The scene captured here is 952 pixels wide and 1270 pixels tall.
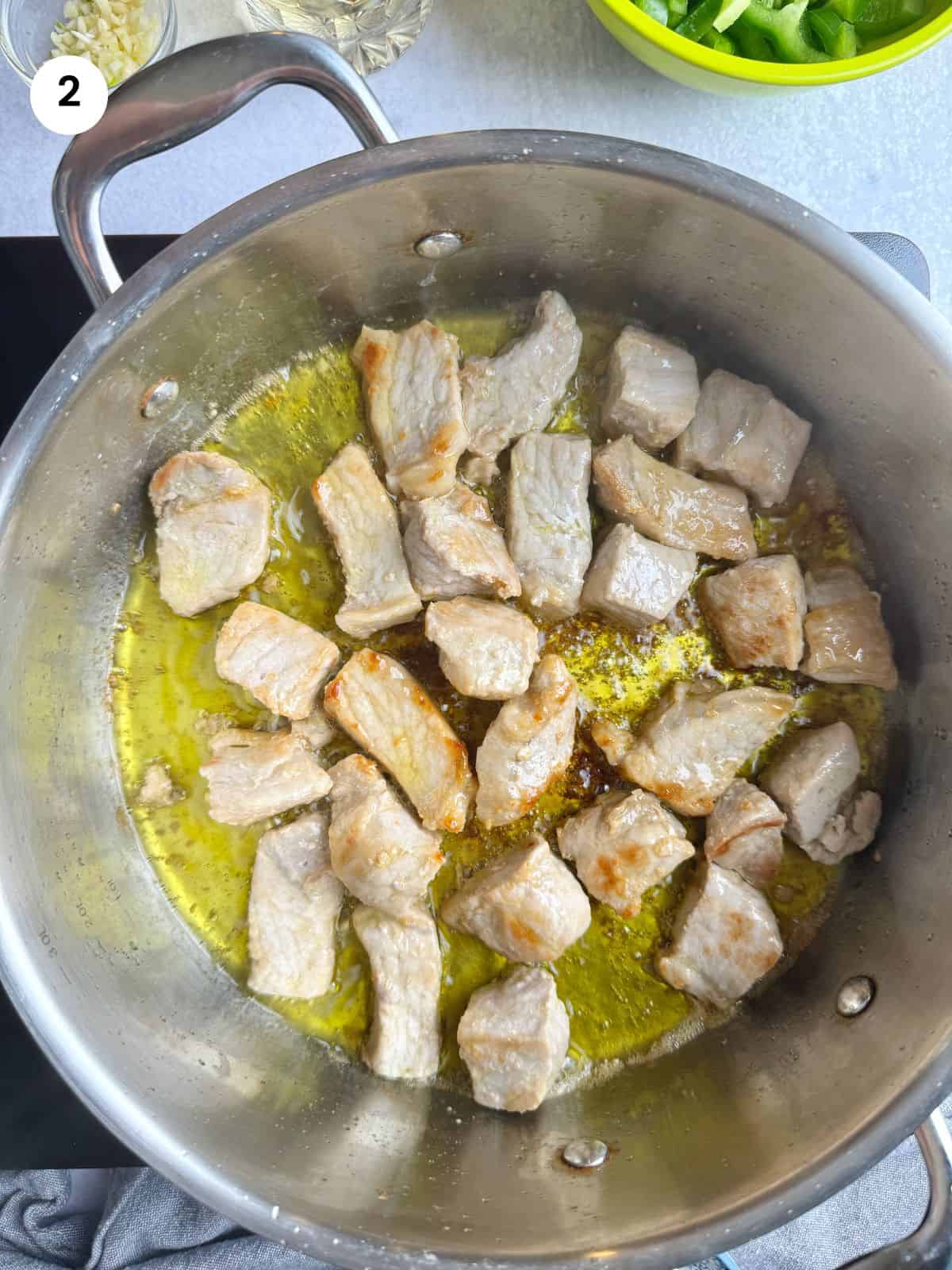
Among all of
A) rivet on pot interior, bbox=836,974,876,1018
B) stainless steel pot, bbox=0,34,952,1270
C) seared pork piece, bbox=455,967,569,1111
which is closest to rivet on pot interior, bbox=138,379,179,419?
stainless steel pot, bbox=0,34,952,1270

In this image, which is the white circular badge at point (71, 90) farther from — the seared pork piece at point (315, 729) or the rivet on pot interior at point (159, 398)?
the seared pork piece at point (315, 729)

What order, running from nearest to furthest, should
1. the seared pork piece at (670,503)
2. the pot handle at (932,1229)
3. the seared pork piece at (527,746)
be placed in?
the pot handle at (932,1229) < the seared pork piece at (527,746) < the seared pork piece at (670,503)

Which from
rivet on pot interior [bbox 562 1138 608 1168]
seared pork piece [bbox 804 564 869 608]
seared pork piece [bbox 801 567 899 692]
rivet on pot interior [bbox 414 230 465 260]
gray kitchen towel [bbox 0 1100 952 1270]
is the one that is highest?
rivet on pot interior [bbox 414 230 465 260]

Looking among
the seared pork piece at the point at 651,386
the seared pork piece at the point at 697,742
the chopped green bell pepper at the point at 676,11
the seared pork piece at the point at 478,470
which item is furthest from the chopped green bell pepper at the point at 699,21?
the seared pork piece at the point at 697,742

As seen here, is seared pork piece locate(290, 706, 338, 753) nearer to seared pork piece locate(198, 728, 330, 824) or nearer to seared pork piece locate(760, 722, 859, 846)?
seared pork piece locate(198, 728, 330, 824)

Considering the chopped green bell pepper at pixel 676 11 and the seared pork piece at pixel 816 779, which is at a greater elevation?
the chopped green bell pepper at pixel 676 11

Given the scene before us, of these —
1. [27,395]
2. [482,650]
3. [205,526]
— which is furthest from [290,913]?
[27,395]

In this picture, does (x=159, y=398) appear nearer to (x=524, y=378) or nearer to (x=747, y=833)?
(x=524, y=378)
